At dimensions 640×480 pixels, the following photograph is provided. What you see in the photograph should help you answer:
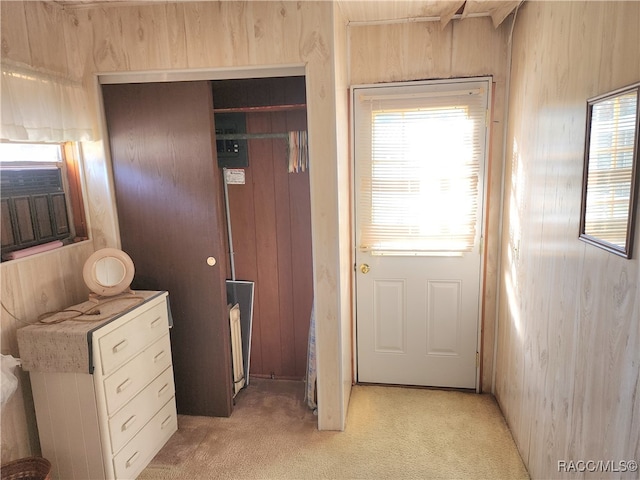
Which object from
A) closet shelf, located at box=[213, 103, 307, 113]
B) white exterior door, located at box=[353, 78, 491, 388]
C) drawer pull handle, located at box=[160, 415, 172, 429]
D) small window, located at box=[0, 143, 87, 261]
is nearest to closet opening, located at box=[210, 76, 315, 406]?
closet shelf, located at box=[213, 103, 307, 113]

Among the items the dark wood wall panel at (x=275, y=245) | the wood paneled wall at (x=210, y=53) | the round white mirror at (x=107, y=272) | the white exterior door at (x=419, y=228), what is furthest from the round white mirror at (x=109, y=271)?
the white exterior door at (x=419, y=228)

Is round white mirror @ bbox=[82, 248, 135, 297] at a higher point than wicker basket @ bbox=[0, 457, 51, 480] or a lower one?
higher

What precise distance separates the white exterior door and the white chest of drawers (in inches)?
58.9

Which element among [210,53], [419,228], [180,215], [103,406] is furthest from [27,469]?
[419,228]

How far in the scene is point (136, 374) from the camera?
2.24 meters

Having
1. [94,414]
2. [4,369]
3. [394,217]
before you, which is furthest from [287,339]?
[4,369]

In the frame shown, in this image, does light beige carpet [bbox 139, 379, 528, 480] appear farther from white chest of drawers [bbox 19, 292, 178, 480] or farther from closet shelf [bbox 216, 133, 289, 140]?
closet shelf [bbox 216, 133, 289, 140]

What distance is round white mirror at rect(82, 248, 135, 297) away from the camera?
89.8 inches

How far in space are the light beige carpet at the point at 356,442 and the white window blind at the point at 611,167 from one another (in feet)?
4.84

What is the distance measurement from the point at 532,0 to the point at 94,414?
2966 millimetres

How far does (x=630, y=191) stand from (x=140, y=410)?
2.39m

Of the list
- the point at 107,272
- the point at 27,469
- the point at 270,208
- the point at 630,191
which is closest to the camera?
the point at 630,191

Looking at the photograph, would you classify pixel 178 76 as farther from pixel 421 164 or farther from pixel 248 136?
pixel 421 164

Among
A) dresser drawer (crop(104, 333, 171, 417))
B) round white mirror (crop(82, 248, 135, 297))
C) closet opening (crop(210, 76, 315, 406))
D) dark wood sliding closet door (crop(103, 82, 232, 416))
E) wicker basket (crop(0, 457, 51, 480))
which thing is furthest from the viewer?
closet opening (crop(210, 76, 315, 406))
